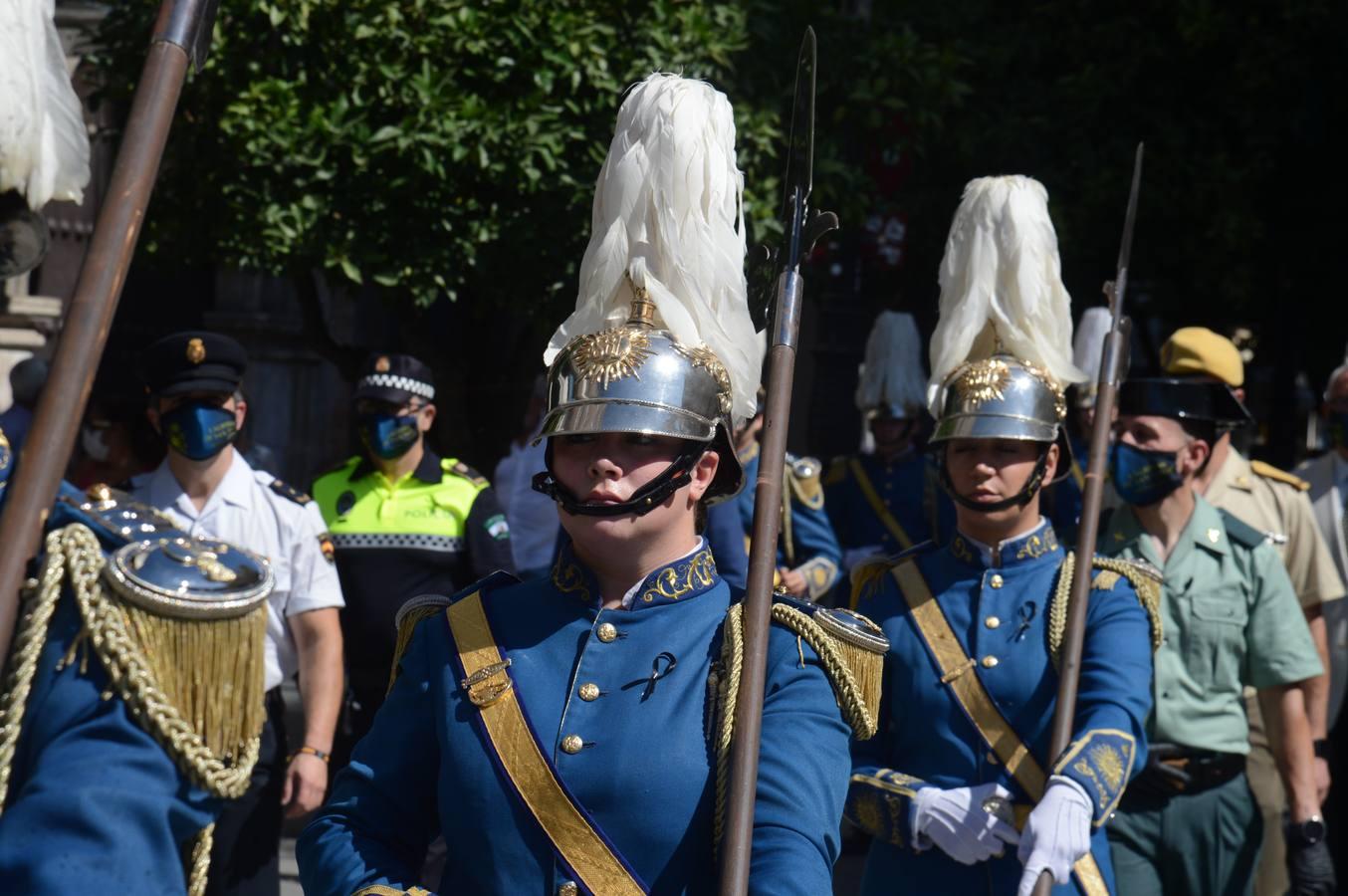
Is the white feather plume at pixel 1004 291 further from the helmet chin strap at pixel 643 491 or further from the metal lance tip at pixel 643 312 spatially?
the helmet chin strap at pixel 643 491

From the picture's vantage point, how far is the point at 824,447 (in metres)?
15.2

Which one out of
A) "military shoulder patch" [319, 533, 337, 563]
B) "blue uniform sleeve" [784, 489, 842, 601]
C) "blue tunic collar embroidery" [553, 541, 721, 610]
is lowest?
"blue uniform sleeve" [784, 489, 842, 601]

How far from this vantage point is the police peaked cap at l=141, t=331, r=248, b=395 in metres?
5.31

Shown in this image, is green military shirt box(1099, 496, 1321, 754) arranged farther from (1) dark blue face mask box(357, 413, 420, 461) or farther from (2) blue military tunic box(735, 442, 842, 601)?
(2) blue military tunic box(735, 442, 842, 601)

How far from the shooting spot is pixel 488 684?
2891mm

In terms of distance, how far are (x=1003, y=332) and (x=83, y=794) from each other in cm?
296

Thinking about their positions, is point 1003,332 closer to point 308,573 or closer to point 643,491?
point 308,573

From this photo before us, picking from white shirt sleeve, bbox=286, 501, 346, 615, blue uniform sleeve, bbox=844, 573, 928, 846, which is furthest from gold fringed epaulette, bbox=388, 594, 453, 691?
white shirt sleeve, bbox=286, 501, 346, 615

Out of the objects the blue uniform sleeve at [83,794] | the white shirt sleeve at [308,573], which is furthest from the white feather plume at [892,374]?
the blue uniform sleeve at [83,794]

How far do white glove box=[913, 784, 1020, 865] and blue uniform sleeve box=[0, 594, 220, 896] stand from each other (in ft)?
6.12

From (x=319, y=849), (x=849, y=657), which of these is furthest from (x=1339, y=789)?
(x=319, y=849)

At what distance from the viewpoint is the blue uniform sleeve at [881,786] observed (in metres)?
4.27

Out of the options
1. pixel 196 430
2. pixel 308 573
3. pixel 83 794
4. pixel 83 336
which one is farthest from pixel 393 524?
pixel 83 336

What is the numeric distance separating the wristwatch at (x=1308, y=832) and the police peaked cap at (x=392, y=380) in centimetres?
322
